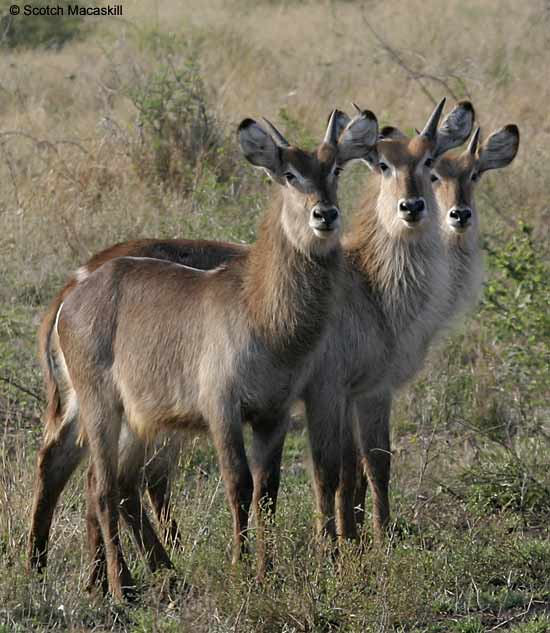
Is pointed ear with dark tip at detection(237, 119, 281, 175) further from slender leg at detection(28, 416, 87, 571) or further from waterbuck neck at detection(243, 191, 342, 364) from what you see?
slender leg at detection(28, 416, 87, 571)

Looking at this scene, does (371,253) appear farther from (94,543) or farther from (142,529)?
(94,543)

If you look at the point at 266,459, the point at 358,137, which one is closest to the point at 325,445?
the point at 266,459

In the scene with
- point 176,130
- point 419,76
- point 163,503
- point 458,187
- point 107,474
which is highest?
point 458,187

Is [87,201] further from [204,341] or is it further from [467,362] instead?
[204,341]

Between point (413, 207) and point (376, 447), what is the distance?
1.14 m

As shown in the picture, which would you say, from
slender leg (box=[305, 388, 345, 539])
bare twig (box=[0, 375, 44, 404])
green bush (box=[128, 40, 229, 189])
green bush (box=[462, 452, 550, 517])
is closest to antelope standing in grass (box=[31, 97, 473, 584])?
slender leg (box=[305, 388, 345, 539])

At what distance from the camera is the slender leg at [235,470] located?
4773 millimetres

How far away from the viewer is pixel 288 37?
16375 millimetres

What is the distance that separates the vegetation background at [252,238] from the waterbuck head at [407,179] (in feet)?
2.48

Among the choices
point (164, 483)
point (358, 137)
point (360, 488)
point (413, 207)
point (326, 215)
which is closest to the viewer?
point (326, 215)

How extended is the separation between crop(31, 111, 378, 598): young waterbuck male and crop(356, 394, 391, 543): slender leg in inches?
34.5

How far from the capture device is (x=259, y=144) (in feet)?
16.5

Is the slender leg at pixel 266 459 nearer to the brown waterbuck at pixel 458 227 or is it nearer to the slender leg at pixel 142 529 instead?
the slender leg at pixel 142 529

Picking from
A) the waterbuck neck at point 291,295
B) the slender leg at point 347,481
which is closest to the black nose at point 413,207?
the waterbuck neck at point 291,295
